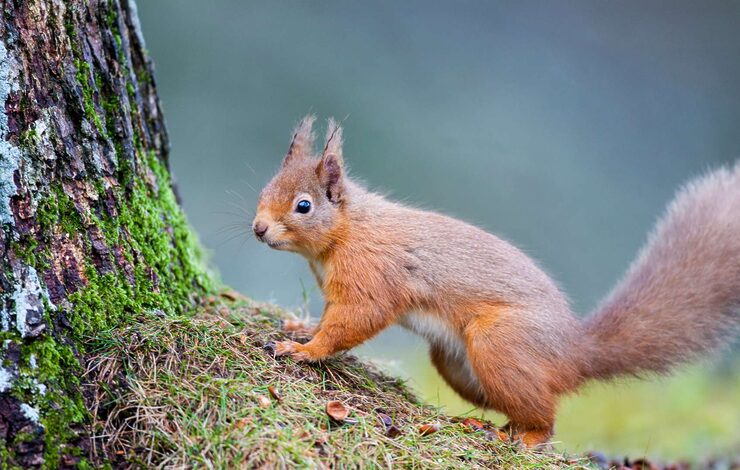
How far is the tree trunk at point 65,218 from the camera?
2.10m

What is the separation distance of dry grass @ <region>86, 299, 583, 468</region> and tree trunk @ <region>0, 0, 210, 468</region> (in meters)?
0.10

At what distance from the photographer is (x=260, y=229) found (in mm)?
3041

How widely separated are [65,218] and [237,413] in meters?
0.83

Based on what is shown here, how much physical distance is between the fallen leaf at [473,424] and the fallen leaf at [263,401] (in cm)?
78

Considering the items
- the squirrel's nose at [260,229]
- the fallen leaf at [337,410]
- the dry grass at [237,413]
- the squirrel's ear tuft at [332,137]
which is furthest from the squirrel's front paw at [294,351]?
the squirrel's ear tuft at [332,137]

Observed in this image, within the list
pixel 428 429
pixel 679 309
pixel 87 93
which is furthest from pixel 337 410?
pixel 679 309

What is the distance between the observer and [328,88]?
7754 mm

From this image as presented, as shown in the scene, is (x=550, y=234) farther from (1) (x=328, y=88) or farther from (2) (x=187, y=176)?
(2) (x=187, y=176)

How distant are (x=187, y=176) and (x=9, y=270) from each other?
5.59 metres

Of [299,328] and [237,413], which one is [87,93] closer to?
[237,413]

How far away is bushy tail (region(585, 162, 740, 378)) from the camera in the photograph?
322cm

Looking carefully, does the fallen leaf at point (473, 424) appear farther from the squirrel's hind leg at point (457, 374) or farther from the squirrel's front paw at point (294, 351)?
the squirrel's front paw at point (294, 351)

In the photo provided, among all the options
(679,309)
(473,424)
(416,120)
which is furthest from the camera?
(416,120)

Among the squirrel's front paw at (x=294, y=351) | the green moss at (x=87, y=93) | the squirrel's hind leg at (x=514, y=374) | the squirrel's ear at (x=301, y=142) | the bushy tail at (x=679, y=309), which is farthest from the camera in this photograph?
the squirrel's ear at (x=301, y=142)
